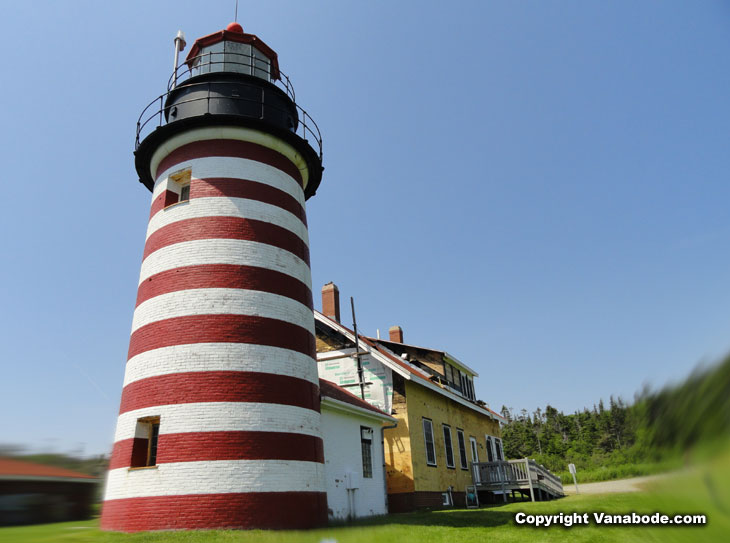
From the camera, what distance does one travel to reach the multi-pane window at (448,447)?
23.8 meters

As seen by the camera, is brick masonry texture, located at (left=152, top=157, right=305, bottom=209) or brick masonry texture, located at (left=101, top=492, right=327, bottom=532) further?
brick masonry texture, located at (left=152, top=157, right=305, bottom=209)

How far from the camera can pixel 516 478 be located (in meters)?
23.7

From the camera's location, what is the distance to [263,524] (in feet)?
35.7

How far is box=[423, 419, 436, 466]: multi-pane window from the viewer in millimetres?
21781

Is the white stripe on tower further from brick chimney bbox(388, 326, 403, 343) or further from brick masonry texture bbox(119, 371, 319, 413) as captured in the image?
brick chimney bbox(388, 326, 403, 343)

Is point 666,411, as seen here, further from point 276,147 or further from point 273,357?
point 276,147

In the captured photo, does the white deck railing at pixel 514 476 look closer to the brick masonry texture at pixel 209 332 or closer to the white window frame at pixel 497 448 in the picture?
the white window frame at pixel 497 448

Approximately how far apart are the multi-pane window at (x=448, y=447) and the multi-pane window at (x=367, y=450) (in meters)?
6.59

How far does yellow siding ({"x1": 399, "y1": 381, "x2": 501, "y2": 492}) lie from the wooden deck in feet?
2.46

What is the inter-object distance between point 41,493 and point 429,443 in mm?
22667

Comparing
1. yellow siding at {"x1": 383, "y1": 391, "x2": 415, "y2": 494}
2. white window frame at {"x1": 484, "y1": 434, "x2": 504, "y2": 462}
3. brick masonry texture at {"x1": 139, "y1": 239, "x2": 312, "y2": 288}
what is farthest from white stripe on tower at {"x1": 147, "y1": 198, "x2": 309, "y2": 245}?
white window frame at {"x1": 484, "y1": 434, "x2": 504, "y2": 462}

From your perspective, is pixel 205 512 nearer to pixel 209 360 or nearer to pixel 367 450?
pixel 209 360

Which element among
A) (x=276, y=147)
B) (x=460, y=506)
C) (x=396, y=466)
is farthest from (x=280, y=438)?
(x=460, y=506)

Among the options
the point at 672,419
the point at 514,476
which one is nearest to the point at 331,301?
the point at 514,476
